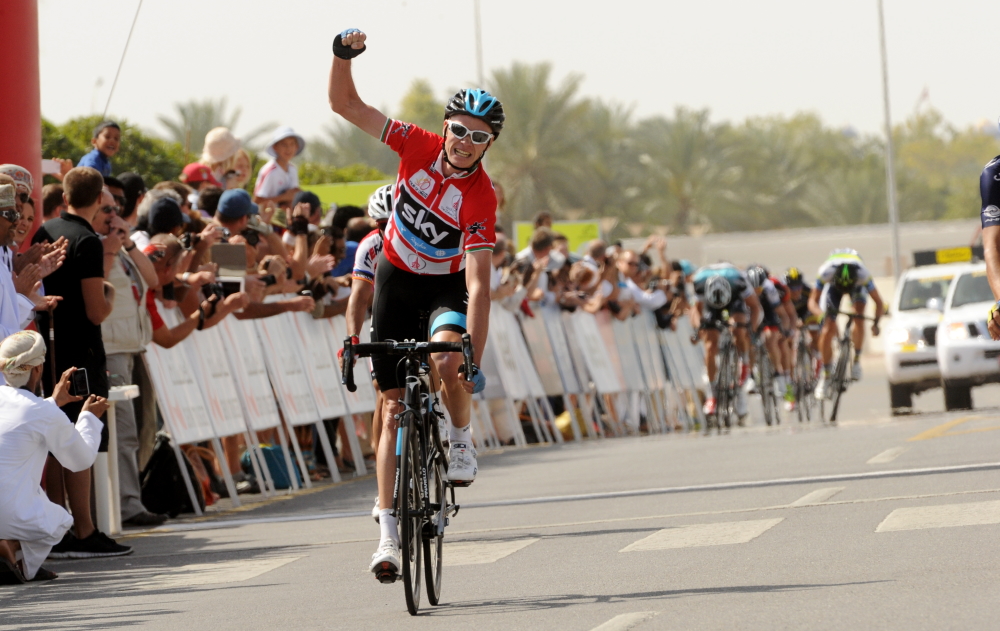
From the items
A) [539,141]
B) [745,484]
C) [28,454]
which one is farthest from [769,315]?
[539,141]

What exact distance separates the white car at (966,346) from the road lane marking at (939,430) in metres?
2.38

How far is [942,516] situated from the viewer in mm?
9266

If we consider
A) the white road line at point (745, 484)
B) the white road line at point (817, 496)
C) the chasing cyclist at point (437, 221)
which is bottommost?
the white road line at point (745, 484)

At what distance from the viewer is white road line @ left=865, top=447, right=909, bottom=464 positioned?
13.6 meters

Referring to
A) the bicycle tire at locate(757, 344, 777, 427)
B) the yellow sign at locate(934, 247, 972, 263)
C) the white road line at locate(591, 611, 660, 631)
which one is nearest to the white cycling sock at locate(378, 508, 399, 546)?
the white road line at locate(591, 611, 660, 631)

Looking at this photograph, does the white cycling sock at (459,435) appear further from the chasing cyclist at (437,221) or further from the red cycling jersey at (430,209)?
the red cycling jersey at (430,209)

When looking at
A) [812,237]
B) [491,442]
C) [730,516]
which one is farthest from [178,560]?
[812,237]

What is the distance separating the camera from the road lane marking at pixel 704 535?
351 inches

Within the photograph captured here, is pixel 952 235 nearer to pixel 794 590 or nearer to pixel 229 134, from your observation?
pixel 229 134

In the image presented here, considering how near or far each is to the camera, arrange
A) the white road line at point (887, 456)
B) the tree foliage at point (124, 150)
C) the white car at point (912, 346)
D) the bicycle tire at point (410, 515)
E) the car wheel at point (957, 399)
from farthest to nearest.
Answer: the tree foliage at point (124, 150) → the car wheel at point (957, 399) → the white car at point (912, 346) → the white road line at point (887, 456) → the bicycle tire at point (410, 515)

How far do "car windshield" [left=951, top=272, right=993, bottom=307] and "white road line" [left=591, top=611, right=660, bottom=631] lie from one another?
54.3ft

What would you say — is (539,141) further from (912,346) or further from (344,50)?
(344,50)

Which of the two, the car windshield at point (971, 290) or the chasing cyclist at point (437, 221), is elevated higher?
the chasing cyclist at point (437, 221)

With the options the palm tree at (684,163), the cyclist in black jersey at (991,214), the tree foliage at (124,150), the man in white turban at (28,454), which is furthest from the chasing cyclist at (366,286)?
the palm tree at (684,163)
